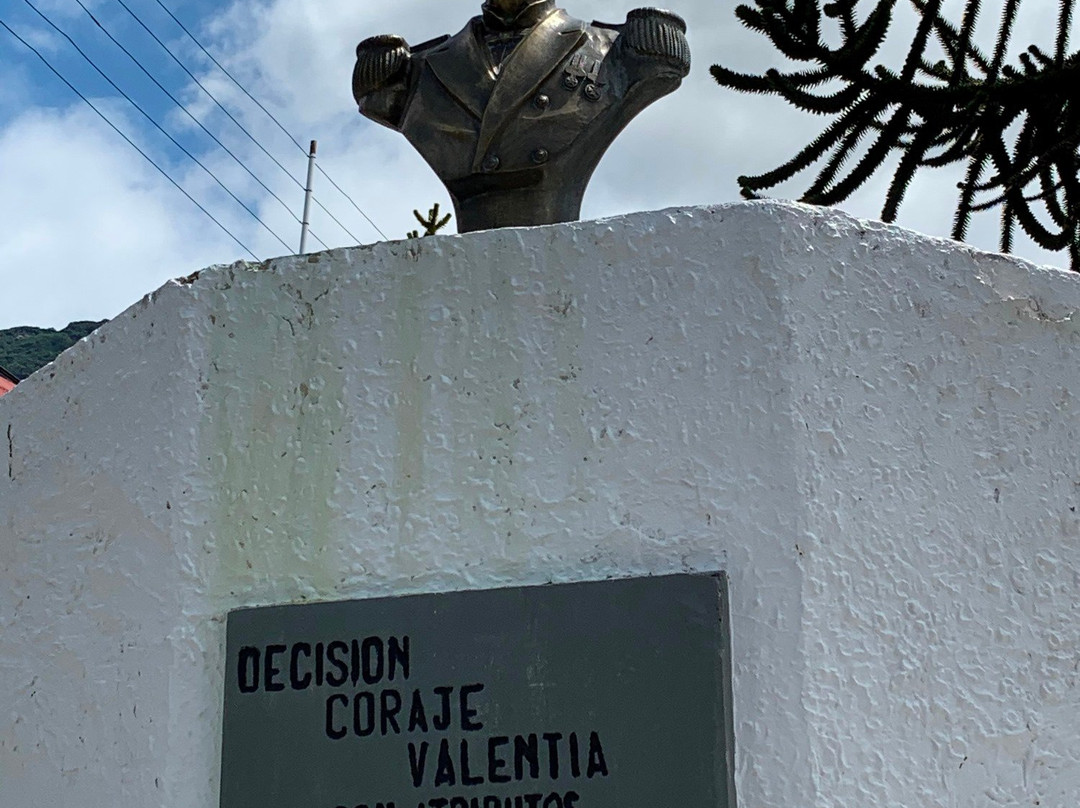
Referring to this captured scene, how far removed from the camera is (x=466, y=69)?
3211mm

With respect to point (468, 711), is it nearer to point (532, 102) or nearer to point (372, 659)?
point (372, 659)

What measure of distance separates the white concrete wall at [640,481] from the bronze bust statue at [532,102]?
2.32 ft

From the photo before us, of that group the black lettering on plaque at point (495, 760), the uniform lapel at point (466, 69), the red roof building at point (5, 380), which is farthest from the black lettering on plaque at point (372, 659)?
the red roof building at point (5, 380)

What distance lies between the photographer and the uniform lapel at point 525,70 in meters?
3.13

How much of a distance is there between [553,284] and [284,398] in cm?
56

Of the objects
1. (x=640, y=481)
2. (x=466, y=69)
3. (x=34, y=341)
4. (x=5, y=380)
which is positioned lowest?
(x=640, y=481)

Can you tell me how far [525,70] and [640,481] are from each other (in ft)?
4.18

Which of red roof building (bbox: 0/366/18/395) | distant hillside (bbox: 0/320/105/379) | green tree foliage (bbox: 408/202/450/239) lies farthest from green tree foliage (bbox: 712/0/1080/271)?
distant hillside (bbox: 0/320/105/379)

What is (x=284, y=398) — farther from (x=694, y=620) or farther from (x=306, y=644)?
(x=694, y=620)

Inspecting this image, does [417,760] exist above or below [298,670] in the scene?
below

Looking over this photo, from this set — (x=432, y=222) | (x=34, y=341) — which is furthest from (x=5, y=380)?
(x=34, y=341)

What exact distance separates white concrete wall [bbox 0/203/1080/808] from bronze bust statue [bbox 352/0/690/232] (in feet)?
2.32

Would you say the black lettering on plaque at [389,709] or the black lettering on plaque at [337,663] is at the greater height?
the black lettering on plaque at [337,663]

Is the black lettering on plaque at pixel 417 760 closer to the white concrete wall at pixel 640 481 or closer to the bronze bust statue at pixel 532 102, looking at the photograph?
the white concrete wall at pixel 640 481
